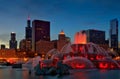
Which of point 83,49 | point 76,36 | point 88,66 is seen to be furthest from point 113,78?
point 76,36

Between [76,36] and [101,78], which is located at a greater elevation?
[76,36]

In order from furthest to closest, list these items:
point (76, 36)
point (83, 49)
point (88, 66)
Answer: point (76, 36) → point (83, 49) → point (88, 66)

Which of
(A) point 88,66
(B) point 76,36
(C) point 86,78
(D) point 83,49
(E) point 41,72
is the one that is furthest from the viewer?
(B) point 76,36

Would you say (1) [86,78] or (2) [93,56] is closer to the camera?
(1) [86,78]

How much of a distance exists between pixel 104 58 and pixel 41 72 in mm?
31059

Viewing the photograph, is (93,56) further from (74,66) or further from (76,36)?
(76,36)

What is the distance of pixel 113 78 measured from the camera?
5238cm

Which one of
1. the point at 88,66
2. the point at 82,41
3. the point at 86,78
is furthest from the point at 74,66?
the point at 86,78

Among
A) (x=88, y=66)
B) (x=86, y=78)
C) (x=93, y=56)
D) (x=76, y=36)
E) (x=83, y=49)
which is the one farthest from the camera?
(x=76, y=36)

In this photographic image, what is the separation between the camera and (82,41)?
108 metres

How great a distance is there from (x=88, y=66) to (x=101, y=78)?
3246cm

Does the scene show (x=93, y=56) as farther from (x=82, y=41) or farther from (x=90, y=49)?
(x=82, y=41)

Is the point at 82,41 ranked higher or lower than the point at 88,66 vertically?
higher

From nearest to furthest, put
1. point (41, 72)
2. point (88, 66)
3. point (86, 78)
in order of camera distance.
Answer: point (86, 78) → point (41, 72) → point (88, 66)
